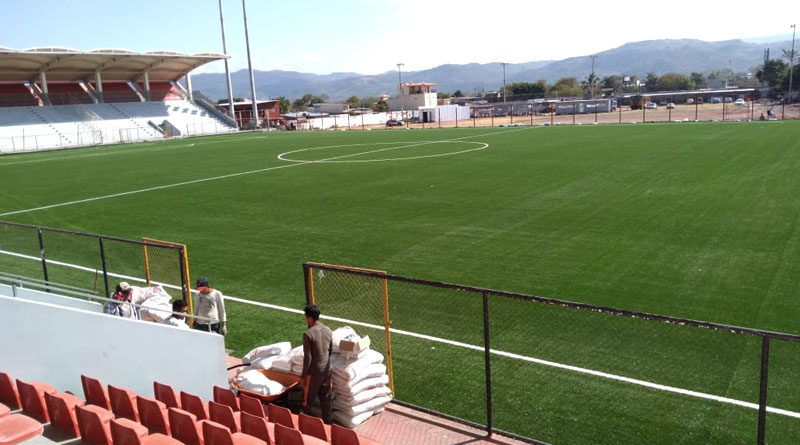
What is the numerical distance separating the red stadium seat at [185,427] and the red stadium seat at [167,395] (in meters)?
0.81

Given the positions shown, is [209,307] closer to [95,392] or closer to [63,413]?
[95,392]

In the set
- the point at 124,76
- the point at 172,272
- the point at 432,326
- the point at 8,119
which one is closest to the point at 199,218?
the point at 172,272

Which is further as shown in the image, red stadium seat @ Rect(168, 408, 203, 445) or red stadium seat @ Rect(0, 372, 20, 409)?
red stadium seat @ Rect(0, 372, 20, 409)

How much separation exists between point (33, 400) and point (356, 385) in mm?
3449

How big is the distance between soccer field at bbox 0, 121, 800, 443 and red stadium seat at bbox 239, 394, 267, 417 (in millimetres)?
2070

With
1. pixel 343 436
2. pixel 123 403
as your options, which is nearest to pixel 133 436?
pixel 123 403

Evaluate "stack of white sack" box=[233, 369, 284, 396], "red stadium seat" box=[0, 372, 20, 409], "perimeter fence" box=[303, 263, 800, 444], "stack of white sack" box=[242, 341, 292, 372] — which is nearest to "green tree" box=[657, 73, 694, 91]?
"perimeter fence" box=[303, 263, 800, 444]

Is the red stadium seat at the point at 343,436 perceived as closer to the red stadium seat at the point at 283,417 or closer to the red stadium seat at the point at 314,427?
the red stadium seat at the point at 314,427

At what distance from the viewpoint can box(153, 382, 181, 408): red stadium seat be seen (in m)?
6.88

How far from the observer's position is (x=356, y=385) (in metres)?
7.23

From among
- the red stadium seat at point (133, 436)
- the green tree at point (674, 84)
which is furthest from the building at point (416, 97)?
the red stadium seat at point (133, 436)

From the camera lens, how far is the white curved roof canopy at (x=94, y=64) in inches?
2400

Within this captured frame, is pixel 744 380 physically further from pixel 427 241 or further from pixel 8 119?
pixel 8 119

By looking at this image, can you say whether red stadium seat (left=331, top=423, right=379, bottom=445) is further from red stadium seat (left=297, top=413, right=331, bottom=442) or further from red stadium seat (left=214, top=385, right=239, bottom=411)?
red stadium seat (left=214, top=385, right=239, bottom=411)
